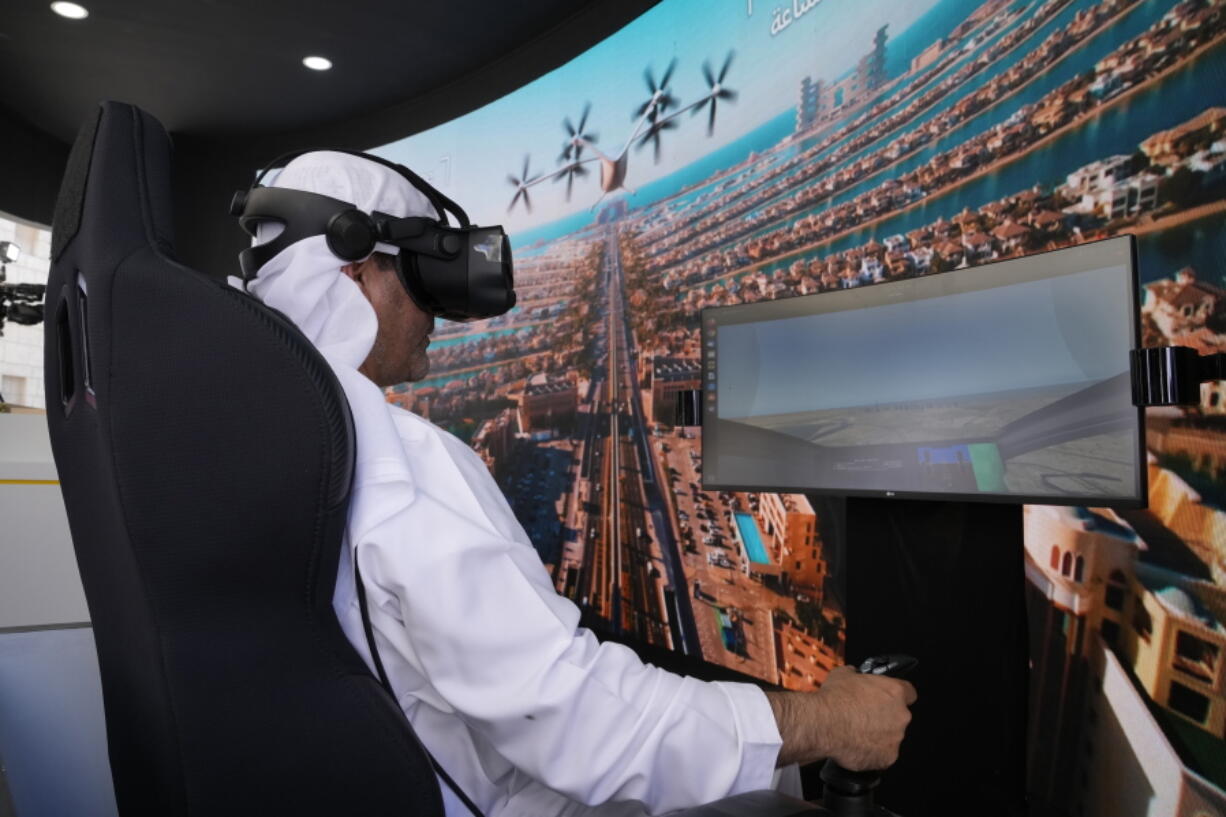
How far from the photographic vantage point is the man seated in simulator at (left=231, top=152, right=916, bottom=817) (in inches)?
27.9

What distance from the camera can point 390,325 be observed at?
112cm

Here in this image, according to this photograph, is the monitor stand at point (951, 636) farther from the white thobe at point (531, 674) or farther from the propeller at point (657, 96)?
the propeller at point (657, 96)

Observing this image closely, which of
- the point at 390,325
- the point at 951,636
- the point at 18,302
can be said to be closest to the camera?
the point at 390,325

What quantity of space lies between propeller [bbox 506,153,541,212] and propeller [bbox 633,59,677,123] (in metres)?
0.86

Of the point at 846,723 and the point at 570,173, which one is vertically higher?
the point at 570,173

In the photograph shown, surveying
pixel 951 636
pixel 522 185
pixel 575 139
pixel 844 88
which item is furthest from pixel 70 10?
pixel 951 636

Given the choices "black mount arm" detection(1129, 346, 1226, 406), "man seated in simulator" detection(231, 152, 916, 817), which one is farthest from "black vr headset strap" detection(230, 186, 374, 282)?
"black mount arm" detection(1129, 346, 1226, 406)

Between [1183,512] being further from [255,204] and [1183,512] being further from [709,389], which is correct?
[255,204]

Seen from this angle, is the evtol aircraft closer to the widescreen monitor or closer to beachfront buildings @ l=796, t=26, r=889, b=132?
beachfront buildings @ l=796, t=26, r=889, b=132

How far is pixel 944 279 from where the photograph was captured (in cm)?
150

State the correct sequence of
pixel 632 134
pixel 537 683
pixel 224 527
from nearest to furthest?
pixel 224 527, pixel 537 683, pixel 632 134

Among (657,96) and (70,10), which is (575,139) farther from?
(70,10)

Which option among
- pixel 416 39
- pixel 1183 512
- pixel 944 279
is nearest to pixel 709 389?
pixel 944 279

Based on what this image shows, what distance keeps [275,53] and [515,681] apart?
16.3 ft
